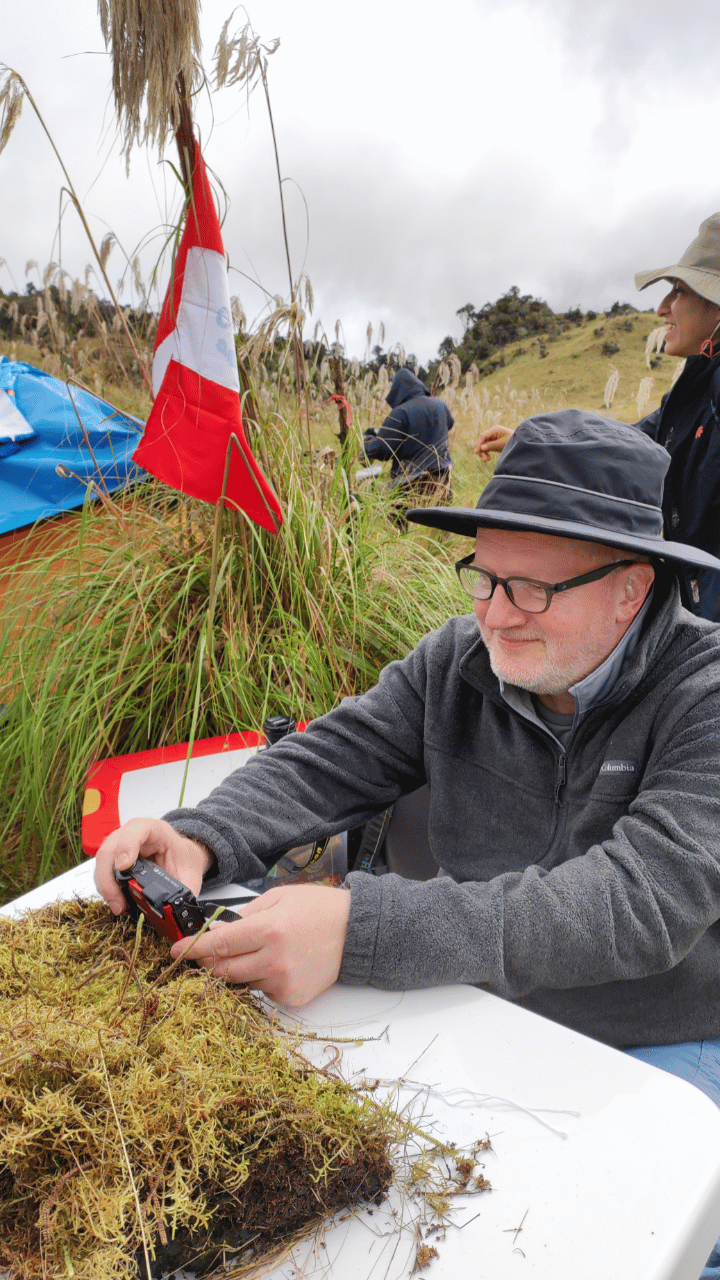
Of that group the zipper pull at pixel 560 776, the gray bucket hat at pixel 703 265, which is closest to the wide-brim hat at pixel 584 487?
the zipper pull at pixel 560 776

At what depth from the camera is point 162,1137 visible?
657mm

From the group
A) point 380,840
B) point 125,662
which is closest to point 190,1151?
point 380,840

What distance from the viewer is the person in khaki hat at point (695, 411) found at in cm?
256

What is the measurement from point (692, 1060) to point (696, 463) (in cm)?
206

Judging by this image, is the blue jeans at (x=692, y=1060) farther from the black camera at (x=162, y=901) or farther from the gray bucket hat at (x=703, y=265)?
the gray bucket hat at (x=703, y=265)

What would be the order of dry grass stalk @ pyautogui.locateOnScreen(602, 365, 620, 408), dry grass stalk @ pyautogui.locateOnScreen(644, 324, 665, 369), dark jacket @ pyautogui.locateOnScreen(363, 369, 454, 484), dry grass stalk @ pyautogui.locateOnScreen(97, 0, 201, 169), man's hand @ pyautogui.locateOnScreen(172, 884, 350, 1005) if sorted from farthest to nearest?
dry grass stalk @ pyautogui.locateOnScreen(602, 365, 620, 408) → dry grass stalk @ pyautogui.locateOnScreen(644, 324, 665, 369) → dark jacket @ pyautogui.locateOnScreen(363, 369, 454, 484) → dry grass stalk @ pyautogui.locateOnScreen(97, 0, 201, 169) → man's hand @ pyautogui.locateOnScreen(172, 884, 350, 1005)

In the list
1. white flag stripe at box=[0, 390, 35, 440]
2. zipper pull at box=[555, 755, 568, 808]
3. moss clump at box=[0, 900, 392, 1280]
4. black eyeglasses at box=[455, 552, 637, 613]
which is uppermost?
white flag stripe at box=[0, 390, 35, 440]

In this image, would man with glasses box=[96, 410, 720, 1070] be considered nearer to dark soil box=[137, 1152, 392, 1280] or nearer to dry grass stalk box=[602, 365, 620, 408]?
dark soil box=[137, 1152, 392, 1280]

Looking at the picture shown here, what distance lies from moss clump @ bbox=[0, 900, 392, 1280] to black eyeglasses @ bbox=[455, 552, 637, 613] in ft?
2.53

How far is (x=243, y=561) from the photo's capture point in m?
2.42

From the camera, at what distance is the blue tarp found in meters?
3.70

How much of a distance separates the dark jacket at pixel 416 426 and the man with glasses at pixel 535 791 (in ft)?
9.01

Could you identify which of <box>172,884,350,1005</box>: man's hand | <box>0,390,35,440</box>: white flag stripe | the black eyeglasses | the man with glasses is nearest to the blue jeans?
the man with glasses

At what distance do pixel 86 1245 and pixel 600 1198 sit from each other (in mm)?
446
